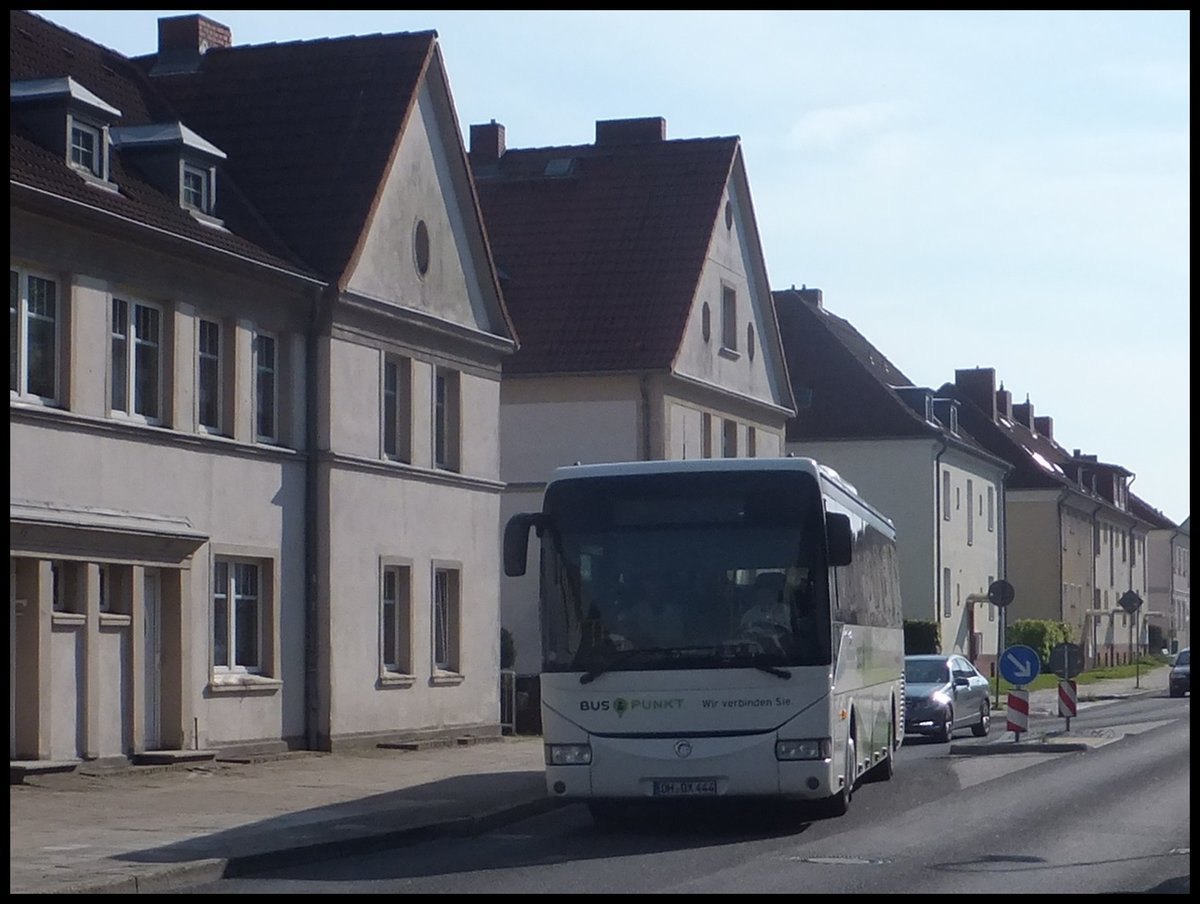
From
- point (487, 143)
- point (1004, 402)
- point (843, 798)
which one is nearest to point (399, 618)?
point (843, 798)

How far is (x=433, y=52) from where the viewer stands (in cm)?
3123

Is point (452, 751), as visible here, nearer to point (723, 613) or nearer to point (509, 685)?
point (509, 685)

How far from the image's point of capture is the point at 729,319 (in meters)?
44.4

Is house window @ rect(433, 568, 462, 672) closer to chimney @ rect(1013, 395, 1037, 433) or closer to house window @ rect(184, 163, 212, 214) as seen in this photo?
house window @ rect(184, 163, 212, 214)

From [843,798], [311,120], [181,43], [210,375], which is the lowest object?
[843,798]

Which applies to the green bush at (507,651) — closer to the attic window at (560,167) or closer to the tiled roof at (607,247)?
the tiled roof at (607,247)

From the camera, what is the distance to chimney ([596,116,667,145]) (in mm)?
48688

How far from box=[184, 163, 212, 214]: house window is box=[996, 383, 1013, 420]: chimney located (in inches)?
2586

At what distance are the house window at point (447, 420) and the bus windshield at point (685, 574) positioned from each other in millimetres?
14620

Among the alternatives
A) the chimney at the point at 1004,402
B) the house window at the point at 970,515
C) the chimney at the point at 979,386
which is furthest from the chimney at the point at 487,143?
the chimney at the point at 1004,402

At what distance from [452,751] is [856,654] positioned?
1090 centimetres

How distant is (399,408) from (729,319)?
50.6 ft

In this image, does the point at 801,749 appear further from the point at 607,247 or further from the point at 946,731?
the point at 607,247

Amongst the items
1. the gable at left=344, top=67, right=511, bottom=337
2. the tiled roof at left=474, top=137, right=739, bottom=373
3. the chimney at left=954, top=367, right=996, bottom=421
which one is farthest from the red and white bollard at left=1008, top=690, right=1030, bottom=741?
the chimney at left=954, top=367, right=996, bottom=421
